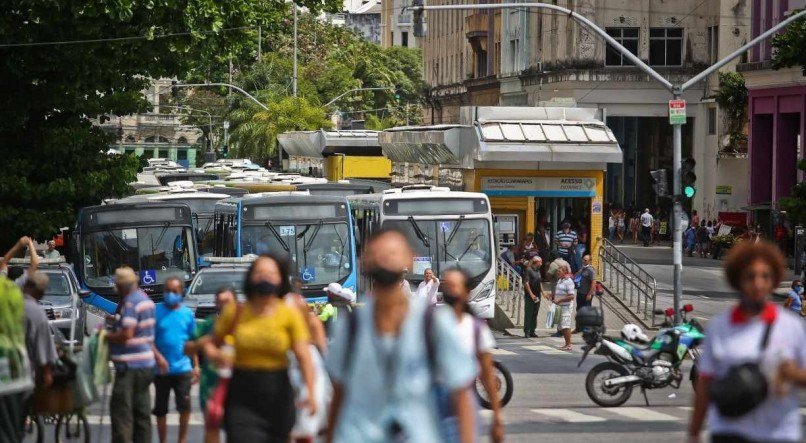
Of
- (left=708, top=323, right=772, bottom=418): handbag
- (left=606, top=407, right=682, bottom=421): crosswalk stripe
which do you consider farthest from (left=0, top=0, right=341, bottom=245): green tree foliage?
(left=708, top=323, right=772, bottom=418): handbag

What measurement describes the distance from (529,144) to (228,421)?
29121mm

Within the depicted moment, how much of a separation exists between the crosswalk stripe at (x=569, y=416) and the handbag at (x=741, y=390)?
9.71 m

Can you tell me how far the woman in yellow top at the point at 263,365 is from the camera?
9.52m

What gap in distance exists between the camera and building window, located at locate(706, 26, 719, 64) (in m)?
61.7

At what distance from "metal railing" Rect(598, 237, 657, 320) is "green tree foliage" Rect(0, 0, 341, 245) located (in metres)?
8.42

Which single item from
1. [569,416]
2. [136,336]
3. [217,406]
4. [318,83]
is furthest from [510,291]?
[318,83]

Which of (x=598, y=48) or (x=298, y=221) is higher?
(x=598, y=48)

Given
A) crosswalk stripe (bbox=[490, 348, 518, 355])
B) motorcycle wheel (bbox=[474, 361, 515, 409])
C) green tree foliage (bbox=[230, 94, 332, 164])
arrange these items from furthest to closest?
green tree foliage (bbox=[230, 94, 332, 164]), crosswalk stripe (bbox=[490, 348, 518, 355]), motorcycle wheel (bbox=[474, 361, 515, 409])

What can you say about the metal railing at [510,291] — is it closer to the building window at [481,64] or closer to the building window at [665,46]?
the building window at [665,46]

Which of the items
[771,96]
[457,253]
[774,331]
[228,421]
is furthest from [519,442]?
[771,96]

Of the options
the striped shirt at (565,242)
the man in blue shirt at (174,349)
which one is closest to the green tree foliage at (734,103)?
the striped shirt at (565,242)

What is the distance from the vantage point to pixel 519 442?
15414 millimetres

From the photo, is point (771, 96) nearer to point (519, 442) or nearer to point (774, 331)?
point (519, 442)

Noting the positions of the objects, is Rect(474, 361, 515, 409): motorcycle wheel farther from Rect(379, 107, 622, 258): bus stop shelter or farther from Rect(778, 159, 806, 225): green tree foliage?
Rect(379, 107, 622, 258): bus stop shelter
